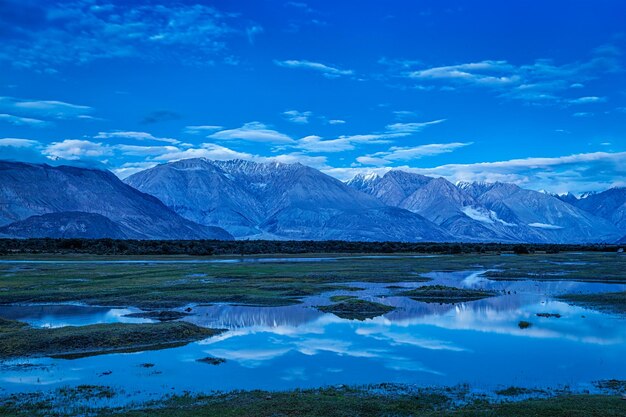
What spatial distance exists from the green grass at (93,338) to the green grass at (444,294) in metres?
23.6

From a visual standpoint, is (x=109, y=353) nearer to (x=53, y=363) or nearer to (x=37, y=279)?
(x=53, y=363)

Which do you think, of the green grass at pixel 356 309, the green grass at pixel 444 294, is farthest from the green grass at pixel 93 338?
the green grass at pixel 444 294

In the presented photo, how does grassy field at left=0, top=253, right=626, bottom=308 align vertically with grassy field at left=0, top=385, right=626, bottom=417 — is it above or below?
above

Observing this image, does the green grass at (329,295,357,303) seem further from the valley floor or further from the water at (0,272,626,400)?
the water at (0,272,626,400)

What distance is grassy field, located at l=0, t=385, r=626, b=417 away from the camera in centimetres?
1970

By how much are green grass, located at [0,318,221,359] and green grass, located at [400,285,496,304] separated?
2359cm

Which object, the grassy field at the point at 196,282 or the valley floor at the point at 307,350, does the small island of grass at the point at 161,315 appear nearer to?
the valley floor at the point at 307,350

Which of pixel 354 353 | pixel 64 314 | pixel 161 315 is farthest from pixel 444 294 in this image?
pixel 64 314

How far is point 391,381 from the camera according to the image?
25.1 m

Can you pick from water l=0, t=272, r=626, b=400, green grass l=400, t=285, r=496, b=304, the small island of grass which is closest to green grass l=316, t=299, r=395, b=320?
water l=0, t=272, r=626, b=400

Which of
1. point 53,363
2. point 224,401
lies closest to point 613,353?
point 224,401

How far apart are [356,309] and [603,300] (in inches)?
860

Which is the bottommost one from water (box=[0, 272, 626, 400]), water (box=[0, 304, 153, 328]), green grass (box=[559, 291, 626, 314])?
water (box=[0, 272, 626, 400])

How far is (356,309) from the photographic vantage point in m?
45.8
